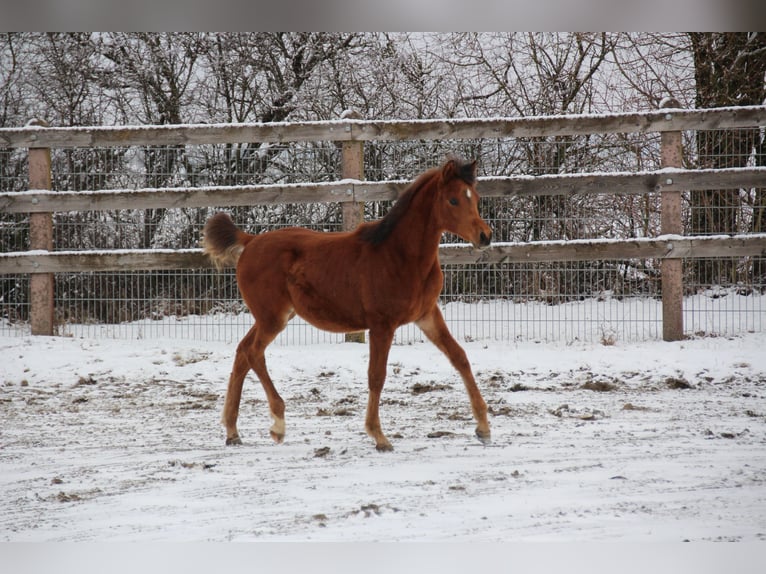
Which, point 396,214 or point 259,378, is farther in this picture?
point 259,378

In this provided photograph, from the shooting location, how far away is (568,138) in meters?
5.08

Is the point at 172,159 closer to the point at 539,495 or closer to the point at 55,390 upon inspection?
the point at 55,390

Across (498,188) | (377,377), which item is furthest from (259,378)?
(498,188)

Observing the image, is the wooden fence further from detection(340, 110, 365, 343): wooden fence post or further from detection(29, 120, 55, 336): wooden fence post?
detection(29, 120, 55, 336): wooden fence post

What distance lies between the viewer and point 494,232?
16.2 feet

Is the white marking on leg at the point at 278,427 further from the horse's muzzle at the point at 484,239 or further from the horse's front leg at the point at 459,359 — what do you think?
the horse's muzzle at the point at 484,239

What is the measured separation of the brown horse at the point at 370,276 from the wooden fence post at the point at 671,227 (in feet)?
8.12

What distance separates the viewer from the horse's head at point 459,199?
2592 millimetres

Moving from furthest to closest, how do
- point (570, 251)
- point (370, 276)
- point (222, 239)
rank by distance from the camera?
point (570, 251)
point (222, 239)
point (370, 276)

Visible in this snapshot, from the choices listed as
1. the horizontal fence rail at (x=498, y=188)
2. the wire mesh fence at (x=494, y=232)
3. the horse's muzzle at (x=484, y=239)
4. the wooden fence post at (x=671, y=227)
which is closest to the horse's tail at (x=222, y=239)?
the horse's muzzle at (x=484, y=239)

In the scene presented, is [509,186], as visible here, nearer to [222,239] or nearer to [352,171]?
[352,171]

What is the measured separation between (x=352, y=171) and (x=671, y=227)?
211 cm

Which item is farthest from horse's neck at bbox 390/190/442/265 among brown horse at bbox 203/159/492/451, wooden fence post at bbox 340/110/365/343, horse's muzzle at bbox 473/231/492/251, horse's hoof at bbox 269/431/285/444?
wooden fence post at bbox 340/110/365/343
